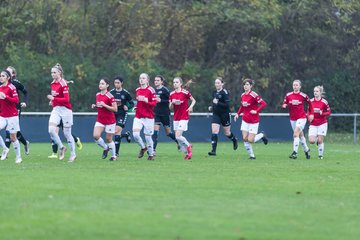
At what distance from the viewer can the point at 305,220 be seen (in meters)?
12.9

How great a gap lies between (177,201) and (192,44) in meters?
33.1

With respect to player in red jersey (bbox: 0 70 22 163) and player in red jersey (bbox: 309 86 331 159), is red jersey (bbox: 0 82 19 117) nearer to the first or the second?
player in red jersey (bbox: 0 70 22 163)

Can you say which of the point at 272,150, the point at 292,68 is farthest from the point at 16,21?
the point at 272,150

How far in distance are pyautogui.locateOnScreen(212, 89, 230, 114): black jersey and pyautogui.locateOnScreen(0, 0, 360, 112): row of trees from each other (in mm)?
15884

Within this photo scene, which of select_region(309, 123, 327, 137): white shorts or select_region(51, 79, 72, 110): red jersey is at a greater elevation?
select_region(51, 79, 72, 110): red jersey

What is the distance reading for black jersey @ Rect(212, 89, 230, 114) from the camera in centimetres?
2786

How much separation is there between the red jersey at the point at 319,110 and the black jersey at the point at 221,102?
8.11 feet

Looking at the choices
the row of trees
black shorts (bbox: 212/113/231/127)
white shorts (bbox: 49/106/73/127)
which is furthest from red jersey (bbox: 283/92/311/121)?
the row of trees

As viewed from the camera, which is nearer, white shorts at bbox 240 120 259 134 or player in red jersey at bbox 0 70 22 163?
player in red jersey at bbox 0 70 22 163

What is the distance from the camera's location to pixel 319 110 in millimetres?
26688

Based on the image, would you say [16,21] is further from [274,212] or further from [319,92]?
[274,212]

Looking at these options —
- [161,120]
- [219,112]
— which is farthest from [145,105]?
[219,112]

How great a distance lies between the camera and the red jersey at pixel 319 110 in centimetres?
2664

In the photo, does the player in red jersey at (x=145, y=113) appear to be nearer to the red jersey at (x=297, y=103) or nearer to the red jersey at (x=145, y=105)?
the red jersey at (x=145, y=105)
